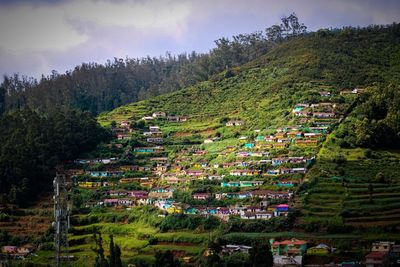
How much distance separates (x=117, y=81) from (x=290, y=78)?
2750 centimetres

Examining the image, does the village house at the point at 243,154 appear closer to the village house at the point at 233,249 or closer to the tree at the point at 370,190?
the tree at the point at 370,190

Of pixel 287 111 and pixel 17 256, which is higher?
pixel 287 111

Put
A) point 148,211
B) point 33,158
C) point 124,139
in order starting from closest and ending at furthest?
1. point 148,211
2. point 33,158
3. point 124,139

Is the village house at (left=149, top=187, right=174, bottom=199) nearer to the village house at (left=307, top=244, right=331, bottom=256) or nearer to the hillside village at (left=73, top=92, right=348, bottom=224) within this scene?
the hillside village at (left=73, top=92, right=348, bottom=224)

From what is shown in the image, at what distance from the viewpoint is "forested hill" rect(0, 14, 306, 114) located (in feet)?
248

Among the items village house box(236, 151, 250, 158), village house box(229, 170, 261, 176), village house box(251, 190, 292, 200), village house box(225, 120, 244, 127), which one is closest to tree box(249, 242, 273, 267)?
village house box(251, 190, 292, 200)

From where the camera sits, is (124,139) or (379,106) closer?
(379,106)

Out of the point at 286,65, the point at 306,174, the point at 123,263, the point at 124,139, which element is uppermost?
the point at 286,65

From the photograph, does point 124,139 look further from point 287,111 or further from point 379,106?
point 379,106

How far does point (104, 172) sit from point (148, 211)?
7821 mm

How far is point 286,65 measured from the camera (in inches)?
2606

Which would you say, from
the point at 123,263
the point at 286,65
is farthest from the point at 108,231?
the point at 286,65

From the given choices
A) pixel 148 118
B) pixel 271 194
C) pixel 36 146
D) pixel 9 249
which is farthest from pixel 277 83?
pixel 9 249

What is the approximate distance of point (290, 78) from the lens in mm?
61344
